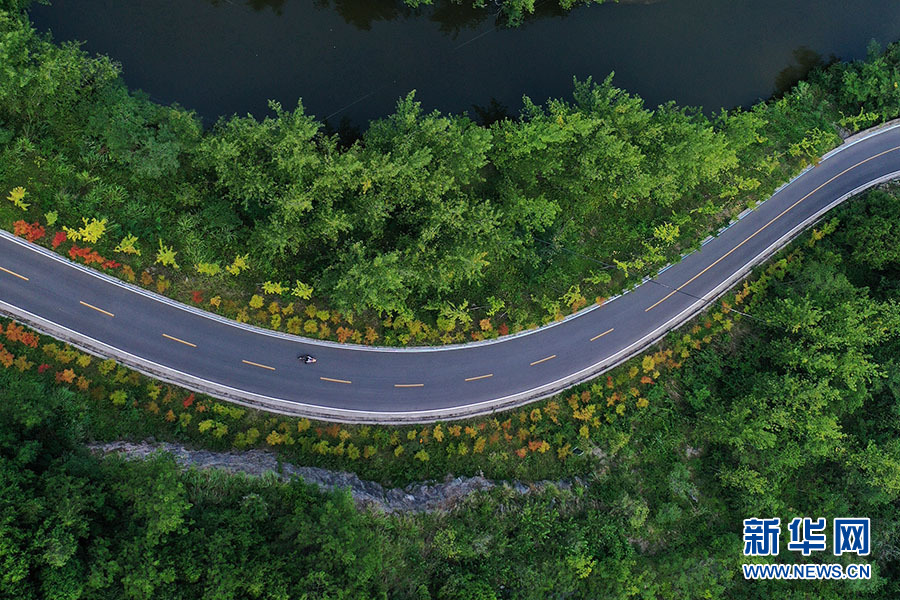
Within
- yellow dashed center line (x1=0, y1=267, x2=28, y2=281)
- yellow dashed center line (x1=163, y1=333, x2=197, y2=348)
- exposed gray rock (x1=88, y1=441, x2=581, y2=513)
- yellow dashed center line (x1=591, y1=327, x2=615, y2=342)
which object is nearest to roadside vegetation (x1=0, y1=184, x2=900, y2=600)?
exposed gray rock (x1=88, y1=441, x2=581, y2=513)

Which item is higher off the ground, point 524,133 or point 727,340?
point 524,133

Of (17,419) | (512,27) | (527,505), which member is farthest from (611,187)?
(17,419)

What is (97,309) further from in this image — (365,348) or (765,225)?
(765,225)

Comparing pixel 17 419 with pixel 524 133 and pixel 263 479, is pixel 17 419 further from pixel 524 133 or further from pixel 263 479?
pixel 524 133

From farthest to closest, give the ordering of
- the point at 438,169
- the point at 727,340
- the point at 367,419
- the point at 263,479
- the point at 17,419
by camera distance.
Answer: the point at 727,340
the point at 367,419
the point at 438,169
the point at 263,479
the point at 17,419

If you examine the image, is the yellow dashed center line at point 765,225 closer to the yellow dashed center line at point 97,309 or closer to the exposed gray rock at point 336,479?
the exposed gray rock at point 336,479

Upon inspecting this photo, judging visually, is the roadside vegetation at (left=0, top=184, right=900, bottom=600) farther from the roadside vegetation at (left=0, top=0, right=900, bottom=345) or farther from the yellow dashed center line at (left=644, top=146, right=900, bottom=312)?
the roadside vegetation at (left=0, top=0, right=900, bottom=345)

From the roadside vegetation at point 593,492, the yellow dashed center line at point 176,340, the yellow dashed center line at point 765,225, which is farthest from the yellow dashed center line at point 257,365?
the yellow dashed center line at point 765,225
